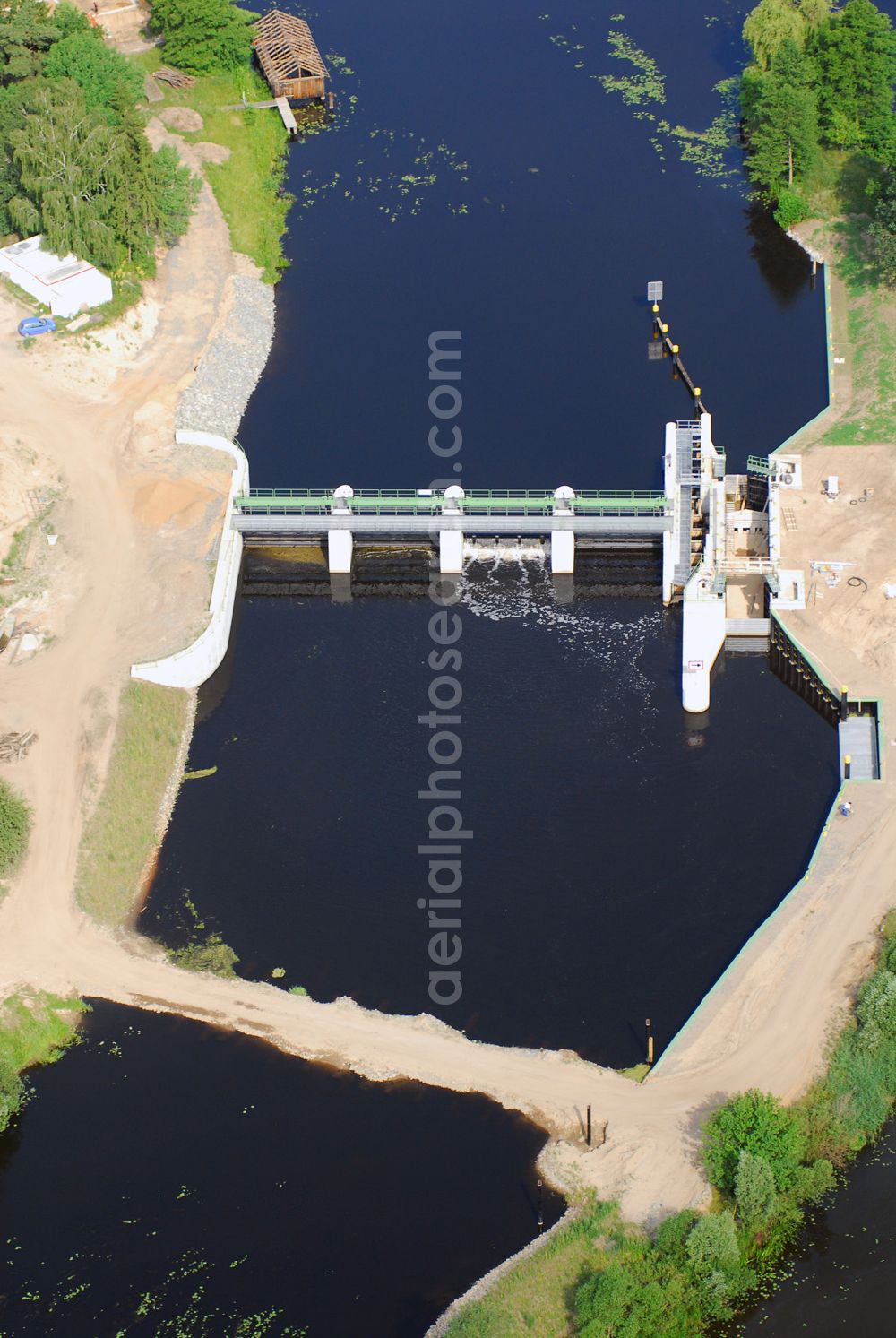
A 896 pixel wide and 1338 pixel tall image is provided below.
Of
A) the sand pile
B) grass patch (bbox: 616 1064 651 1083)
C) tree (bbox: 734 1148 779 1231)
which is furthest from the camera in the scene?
the sand pile

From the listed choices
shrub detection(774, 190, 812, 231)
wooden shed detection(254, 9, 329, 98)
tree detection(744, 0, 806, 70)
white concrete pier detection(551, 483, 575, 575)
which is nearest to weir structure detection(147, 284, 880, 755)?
white concrete pier detection(551, 483, 575, 575)

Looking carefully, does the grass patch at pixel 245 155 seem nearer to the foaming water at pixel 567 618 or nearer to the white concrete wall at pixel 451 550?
the white concrete wall at pixel 451 550

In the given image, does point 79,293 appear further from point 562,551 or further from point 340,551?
point 562,551

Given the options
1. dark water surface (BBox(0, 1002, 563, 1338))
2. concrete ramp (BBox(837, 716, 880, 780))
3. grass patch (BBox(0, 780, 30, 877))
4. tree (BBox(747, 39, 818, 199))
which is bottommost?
dark water surface (BBox(0, 1002, 563, 1338))

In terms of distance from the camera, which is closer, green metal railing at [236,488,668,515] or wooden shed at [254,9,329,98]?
green metal railing at [236,488,668,515]

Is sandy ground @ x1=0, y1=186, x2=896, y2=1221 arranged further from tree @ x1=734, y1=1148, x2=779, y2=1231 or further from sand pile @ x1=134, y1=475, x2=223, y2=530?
tree @ x1=734, y1=1148, x2=779, y2=1231
